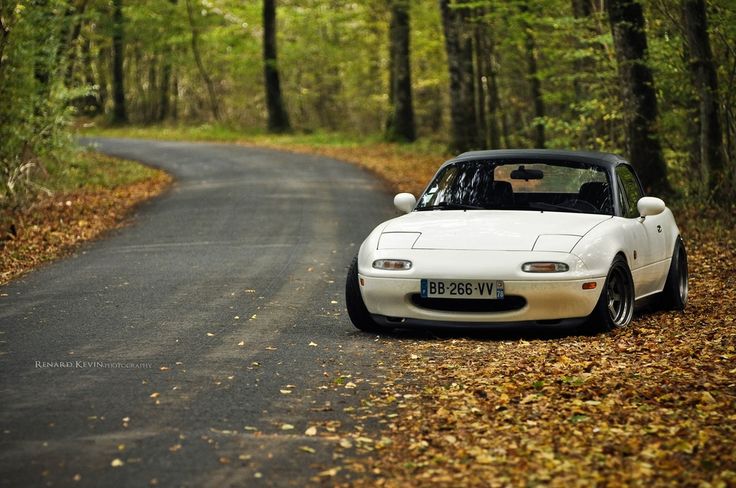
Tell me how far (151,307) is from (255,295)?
3.78 feet

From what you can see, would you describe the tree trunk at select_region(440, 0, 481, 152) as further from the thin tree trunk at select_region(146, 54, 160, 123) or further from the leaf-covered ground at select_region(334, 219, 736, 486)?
the thin tree trunk at select_region(146, 54, 160, 123)

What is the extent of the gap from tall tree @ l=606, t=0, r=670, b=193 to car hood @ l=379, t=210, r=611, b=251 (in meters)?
9.28

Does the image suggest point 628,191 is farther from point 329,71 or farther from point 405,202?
point 329,71

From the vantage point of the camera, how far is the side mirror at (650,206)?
8992 millimetres

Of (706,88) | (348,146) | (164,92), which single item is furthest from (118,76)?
(706,88)

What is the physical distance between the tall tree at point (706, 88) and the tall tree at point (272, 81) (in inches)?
1127

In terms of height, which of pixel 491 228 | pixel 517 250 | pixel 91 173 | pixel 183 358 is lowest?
pixel 91 173

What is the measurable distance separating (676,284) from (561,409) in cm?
445

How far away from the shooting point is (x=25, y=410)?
Answer: 5711mm

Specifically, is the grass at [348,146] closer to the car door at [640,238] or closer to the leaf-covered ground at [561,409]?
the car door at [640,238]

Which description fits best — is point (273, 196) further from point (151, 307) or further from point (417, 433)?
point (417, 433)

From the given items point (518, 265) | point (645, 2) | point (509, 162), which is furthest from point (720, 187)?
point (518, 265)

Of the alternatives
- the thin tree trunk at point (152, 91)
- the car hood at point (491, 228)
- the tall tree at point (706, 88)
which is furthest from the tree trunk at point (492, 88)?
the thin tree trunk at point (152, 91)

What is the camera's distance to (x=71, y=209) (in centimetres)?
1902
